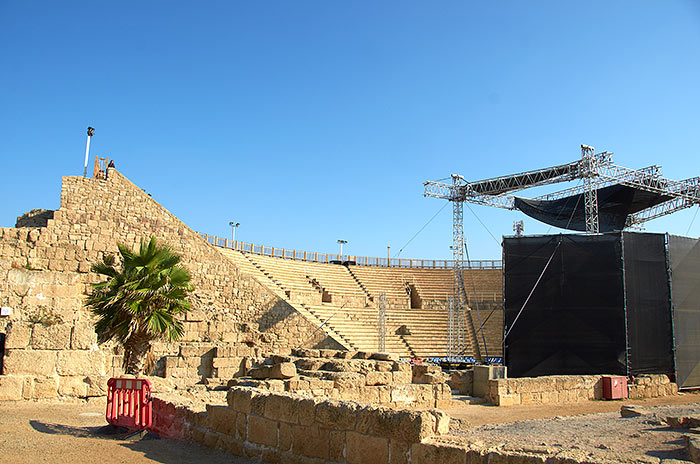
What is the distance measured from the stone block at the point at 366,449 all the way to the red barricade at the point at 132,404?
3009 mm

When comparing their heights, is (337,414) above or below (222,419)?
above

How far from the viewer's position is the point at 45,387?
328 inches

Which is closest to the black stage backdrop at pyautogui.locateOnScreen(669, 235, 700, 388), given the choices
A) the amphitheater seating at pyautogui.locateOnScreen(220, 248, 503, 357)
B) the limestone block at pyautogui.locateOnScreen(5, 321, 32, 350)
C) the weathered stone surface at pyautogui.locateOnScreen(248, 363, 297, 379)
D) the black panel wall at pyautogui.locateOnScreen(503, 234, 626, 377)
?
the black panel wall at pyautogui.locateOnScreen(503, 234, 626, 377)

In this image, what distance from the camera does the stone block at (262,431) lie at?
17.5ft

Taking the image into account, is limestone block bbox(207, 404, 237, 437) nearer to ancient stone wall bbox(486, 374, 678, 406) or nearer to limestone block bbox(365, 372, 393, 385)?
limestone block bbox(365, 372, 393, 385)

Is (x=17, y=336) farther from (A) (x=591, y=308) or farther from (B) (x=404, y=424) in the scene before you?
(A) (x=591, y=308)

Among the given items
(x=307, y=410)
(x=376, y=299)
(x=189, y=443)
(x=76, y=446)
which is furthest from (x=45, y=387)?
(x=376, y=299)

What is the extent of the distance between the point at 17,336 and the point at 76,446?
3.48 m

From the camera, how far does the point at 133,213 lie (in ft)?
77.5

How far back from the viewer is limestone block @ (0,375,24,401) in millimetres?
7992

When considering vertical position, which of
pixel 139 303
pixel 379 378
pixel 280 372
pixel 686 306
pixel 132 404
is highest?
pixel 686 306

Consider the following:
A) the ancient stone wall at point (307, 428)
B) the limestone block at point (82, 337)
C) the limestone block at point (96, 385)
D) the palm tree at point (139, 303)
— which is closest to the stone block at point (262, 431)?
the ancient stone wall at point (307, 428)

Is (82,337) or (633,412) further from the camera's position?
(633,412)

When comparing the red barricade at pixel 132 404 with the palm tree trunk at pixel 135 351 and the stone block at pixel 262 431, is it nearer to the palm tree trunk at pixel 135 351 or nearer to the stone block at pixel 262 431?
the stone block at pixel 262 431
